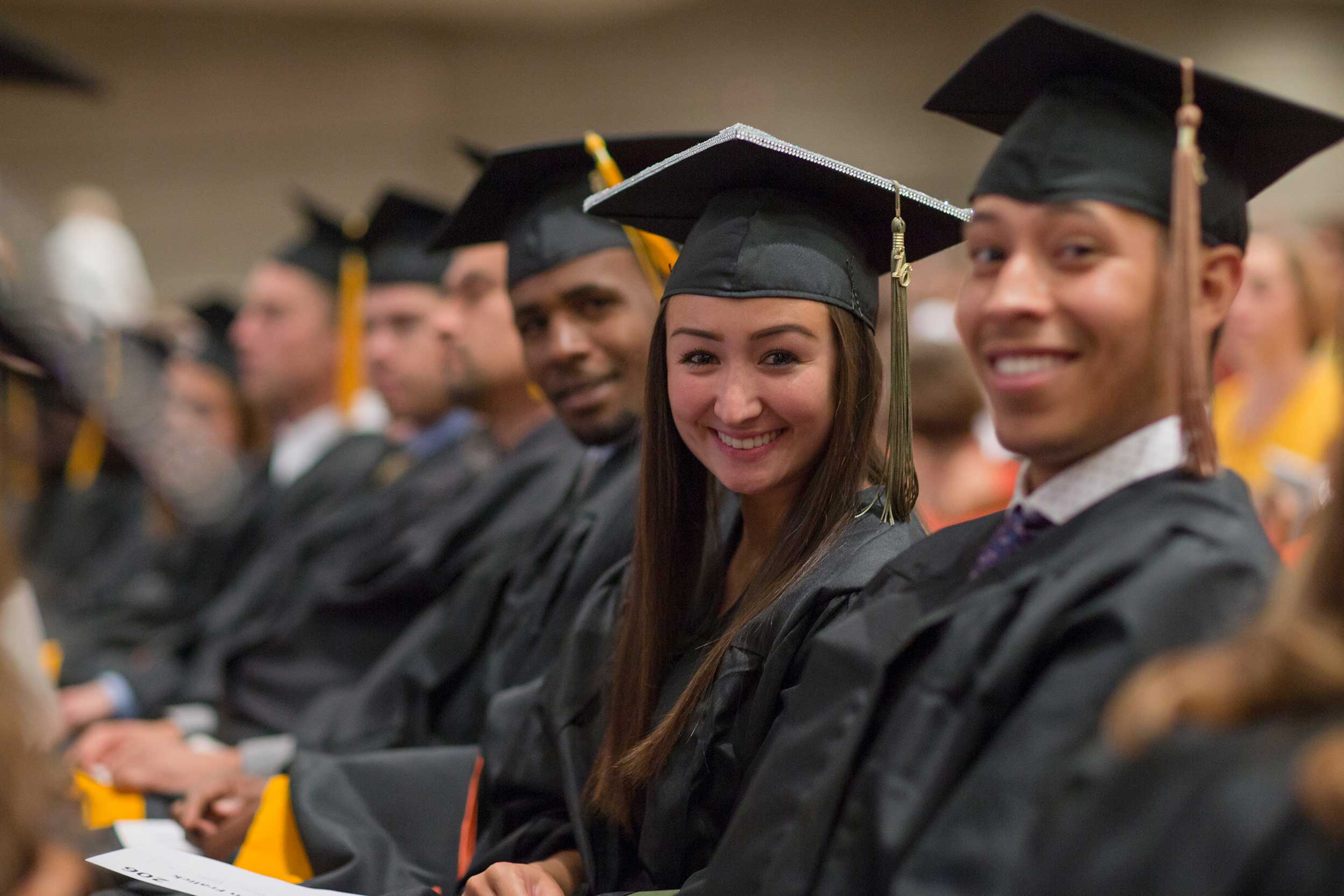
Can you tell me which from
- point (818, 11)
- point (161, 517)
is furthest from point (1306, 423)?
point (818, 11)

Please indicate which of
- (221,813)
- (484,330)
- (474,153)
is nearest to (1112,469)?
(221,813)

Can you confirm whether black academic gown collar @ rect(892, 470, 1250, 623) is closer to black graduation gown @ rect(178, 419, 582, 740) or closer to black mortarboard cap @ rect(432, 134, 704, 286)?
black mortarboard cap @ rect(432, 134, 704, 286)

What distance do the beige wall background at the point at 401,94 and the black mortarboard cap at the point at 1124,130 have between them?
26.8 ft

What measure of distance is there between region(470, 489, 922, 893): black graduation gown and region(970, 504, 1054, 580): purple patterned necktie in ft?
0.90

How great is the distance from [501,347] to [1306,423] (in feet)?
9.01

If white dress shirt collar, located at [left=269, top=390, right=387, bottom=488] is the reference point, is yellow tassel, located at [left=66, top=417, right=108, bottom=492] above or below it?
below

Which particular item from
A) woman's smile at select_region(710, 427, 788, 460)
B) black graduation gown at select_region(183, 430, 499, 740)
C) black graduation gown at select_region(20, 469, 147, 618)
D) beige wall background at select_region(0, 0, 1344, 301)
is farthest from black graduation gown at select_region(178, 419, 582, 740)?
beige wall background at select_region(0, 0, 1344, 301)

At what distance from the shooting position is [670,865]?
73.2 inches

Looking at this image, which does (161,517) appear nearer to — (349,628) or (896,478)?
(349,628)

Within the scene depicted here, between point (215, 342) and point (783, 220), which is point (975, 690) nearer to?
point (783, 220)

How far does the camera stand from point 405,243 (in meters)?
4.43


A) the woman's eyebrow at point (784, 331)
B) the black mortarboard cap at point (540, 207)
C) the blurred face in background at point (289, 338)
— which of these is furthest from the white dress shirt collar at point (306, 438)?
the woman's eyebrow at point (784, 331)

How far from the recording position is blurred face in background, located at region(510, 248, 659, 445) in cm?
275

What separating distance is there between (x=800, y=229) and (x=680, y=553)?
0.58 meters
